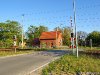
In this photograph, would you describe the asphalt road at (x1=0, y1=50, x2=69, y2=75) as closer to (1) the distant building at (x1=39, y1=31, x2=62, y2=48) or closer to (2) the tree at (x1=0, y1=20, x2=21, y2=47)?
(1) the distant building at (x1=39, y1=31, x2=62, y2=48)

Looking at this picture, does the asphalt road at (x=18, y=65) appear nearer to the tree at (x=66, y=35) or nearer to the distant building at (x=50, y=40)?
A: the distant building at (x=50, y=40)

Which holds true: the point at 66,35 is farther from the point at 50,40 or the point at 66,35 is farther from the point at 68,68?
the point at 68,68

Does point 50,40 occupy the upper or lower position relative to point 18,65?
upper

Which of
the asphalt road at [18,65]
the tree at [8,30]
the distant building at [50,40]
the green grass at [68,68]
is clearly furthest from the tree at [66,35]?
the green grass at [68,68]

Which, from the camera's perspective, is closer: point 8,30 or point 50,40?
point 50,40

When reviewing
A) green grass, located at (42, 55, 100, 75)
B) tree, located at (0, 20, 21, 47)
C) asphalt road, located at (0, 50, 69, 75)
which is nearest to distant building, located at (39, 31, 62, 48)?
tree, located at (0, 20, 21, 47)

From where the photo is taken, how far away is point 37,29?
5049 inches

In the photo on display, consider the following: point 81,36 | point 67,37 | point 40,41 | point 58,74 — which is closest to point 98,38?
point 67,37

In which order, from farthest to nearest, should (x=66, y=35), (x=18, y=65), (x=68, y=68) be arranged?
(x=66, y=35) → (x=18, y=65) → (x=68, y=68)

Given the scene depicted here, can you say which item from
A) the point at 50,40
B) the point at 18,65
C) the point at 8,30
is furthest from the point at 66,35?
the point at 18,65

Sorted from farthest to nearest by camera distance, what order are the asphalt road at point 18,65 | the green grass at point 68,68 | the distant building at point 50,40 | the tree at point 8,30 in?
the tree at point 8,30 < the distant building at point 50,40 < the asphalt road at point 18,65 < the green grass at point 68,68

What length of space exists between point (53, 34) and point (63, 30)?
2410 centimetres

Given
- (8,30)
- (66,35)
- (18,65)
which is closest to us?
(18,65)

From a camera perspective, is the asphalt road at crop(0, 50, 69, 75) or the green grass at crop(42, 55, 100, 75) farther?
the asphalt road at crop(0, 50, 69, 75)
